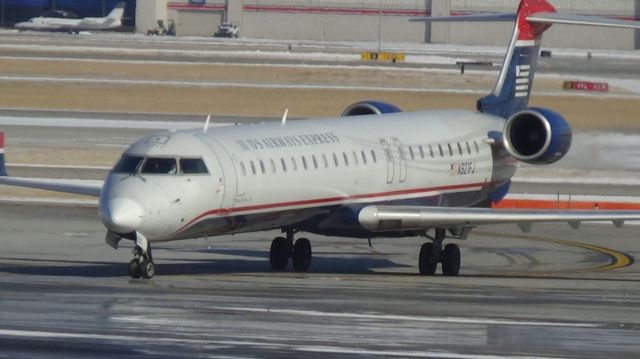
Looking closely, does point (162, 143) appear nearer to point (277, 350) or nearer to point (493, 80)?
point (277, 350)

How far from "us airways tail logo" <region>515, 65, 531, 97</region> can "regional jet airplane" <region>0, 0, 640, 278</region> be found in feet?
0.11

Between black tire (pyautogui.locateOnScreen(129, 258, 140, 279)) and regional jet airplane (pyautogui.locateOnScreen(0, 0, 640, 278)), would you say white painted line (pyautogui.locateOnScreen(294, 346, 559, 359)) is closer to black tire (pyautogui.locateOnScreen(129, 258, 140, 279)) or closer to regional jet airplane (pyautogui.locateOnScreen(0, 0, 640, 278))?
regional jet airplane (pyautogui.locateOnScreen(0, 0, 640, 278))

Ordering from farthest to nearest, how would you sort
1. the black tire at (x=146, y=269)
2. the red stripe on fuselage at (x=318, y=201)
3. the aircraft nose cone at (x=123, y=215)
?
the red stripe on fuselage at (x=318, y=201) → the black tire at (x=146, y=269) → the aircraft nose cone at (x=123, y=215)

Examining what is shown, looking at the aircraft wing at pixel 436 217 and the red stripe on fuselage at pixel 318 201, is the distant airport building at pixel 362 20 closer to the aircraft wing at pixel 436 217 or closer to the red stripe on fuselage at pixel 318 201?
the red stripe on fuselage at pixel 318 201

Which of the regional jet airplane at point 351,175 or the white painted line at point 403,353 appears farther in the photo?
the regional jet airplane at point 351,175

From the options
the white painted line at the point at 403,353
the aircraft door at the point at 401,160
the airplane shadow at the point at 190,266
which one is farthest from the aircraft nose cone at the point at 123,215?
the aircraft door at the point at 401,160

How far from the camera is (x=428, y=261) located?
23.5 m

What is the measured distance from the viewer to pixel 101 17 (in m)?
140

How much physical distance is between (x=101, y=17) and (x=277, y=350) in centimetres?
12891

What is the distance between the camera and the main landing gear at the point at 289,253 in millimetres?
23344

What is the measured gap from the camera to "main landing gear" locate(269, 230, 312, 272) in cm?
2334

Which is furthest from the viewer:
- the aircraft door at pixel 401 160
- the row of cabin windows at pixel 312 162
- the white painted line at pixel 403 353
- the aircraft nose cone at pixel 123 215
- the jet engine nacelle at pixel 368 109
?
the jet engine nacelle at pixel 368 109

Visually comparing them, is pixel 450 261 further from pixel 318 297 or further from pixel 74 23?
pixel 74 23

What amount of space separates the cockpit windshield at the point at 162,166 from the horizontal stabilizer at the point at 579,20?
897cm
